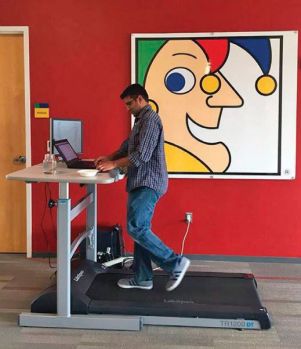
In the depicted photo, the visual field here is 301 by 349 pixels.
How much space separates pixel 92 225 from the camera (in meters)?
3.90

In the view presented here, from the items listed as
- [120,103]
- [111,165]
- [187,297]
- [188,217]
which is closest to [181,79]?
[120,103]

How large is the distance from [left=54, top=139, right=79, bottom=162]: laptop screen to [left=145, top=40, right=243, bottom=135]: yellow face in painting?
111cm

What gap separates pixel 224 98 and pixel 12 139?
2081 mm

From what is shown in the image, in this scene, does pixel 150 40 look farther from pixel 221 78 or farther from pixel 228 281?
pixel 228 281

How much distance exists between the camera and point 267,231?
14.8ft

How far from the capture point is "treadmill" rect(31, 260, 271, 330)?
3076mm

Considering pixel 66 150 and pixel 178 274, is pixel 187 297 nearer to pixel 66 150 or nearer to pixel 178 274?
pixel 178 274

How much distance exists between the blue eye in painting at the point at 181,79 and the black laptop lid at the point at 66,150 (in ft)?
4.02

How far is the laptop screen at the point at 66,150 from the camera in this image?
339cm

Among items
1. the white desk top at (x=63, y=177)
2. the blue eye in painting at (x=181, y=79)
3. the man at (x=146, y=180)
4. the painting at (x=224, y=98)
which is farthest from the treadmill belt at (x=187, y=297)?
the blue eye in painting at (x=181, y=79)

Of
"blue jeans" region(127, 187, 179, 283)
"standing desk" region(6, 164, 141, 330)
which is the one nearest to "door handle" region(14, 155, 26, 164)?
"standing desk" region(6, 164, 141, 330)

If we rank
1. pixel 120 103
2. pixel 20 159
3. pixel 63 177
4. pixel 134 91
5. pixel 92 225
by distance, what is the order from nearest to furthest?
pixel 63 177, pixel 134 91, pixel 92 225, pixel 120 103, pixel 20 159

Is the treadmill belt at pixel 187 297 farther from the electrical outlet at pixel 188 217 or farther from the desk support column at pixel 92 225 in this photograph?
the electrical outlet at pixel 188 217

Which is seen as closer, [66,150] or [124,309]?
[124,309]
